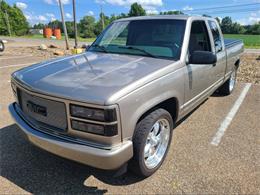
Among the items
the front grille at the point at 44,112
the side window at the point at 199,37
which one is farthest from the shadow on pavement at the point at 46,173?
the side window at the point at 199,37

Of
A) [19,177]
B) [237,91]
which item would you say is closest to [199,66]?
[19,177]

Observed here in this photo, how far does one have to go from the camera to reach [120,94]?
229cm

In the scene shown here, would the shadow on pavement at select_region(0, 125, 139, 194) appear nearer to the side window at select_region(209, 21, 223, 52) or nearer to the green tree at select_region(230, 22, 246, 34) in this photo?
the side window at select_region(209, 21, 223, 52)

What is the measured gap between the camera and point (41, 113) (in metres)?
2.62

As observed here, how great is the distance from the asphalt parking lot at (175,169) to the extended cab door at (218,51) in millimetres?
998

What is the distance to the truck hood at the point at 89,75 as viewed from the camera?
2.32 m

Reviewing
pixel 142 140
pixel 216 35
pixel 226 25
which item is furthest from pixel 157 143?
pixel 226 25

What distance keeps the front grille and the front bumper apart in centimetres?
13

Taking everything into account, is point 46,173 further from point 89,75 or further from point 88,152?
point 89,75

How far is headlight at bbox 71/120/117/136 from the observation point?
2248mm

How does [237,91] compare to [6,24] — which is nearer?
[237,91]

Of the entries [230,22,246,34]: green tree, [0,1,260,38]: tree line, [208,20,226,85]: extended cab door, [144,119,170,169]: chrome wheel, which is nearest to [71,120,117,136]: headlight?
[144,119,170,169]: chrome wheel

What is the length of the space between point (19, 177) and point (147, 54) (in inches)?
88.5

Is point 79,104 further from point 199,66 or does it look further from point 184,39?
point 199,66
